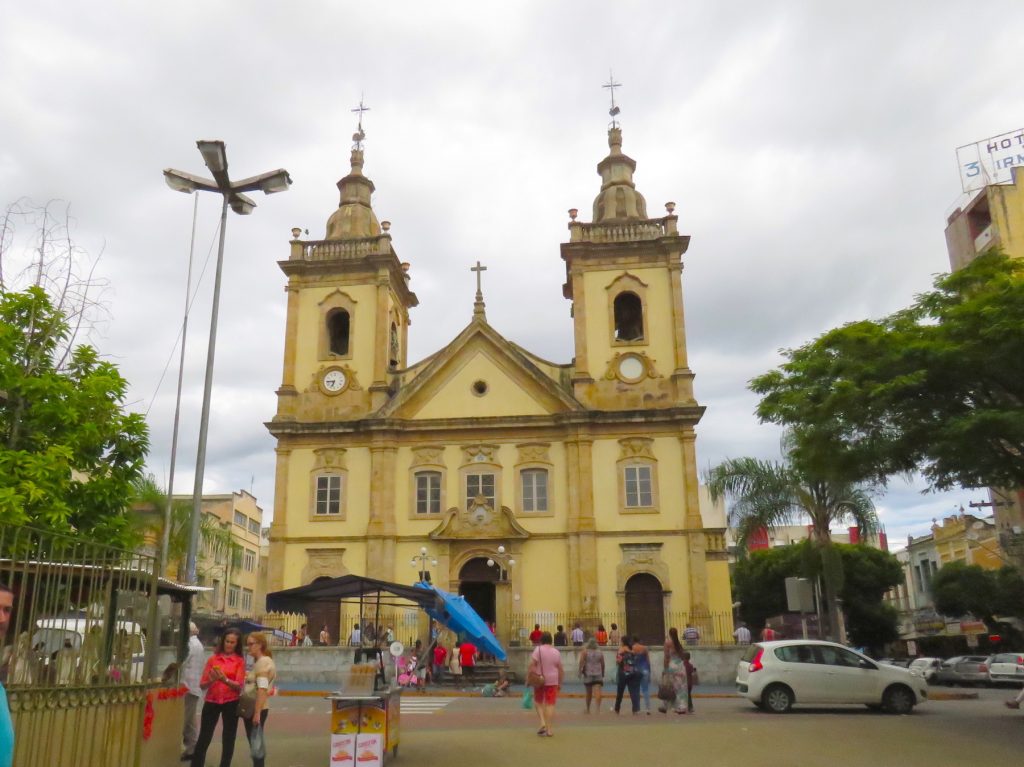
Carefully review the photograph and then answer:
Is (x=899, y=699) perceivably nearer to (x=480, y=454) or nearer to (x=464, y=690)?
(x=464, y=690)

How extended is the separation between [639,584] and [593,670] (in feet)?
39.8

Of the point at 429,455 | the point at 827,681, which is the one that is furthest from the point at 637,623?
the point at 827,681

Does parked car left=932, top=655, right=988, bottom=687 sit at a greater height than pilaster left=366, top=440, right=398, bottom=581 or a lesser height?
lesser

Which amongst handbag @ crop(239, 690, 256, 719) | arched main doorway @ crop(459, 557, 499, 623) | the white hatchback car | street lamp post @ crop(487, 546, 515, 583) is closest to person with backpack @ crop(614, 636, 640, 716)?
the white hatchback car

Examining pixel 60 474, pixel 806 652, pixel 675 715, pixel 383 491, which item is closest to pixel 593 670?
pixel 675 715

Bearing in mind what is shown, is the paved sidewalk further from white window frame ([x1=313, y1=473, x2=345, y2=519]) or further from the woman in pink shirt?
the woman in pink shirt

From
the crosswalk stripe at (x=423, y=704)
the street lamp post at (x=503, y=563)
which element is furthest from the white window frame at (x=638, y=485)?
the crosswalk stripe at (x=423, y=704)

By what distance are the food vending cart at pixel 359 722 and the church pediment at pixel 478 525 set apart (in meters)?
19.1

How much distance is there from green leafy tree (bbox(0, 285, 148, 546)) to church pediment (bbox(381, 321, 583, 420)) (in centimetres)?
1832

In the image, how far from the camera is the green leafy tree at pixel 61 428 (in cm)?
1109

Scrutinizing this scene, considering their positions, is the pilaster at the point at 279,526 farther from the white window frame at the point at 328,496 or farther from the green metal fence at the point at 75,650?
the green metal fence at the point at 75,650

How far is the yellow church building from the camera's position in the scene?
28703 millimetres

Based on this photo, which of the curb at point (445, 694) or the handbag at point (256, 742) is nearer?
the handbag at point (256, 742)

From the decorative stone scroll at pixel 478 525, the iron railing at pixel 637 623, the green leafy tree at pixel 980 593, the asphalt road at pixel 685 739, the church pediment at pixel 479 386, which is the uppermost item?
the church pediment at pixel 479 386
